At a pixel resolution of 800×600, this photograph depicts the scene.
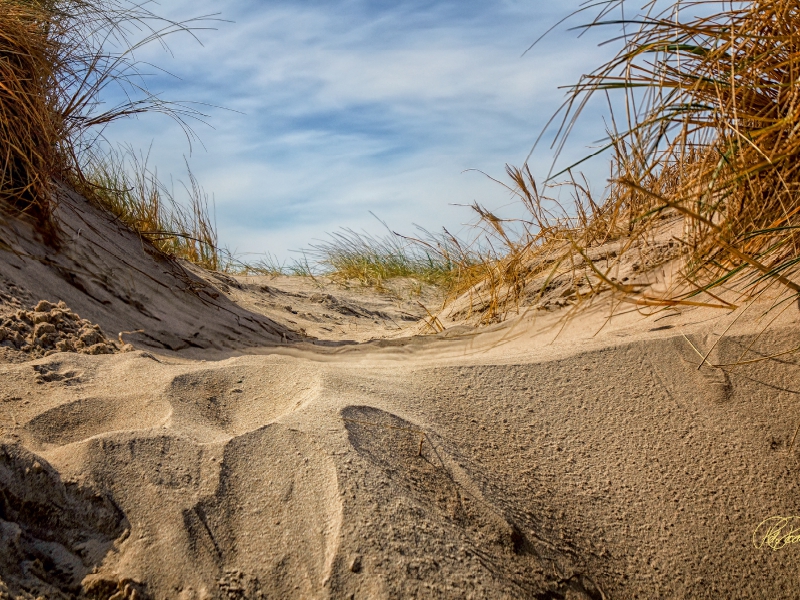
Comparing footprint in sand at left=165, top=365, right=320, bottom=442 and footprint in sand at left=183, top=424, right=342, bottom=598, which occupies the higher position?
footprint in sand at left=165, top=365, right=320, bottom=442

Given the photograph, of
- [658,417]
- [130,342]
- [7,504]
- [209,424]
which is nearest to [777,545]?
[658,417]

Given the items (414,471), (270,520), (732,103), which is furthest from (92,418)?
(732,103)

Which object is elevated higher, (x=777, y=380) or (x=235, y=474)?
(x=235, y=474)

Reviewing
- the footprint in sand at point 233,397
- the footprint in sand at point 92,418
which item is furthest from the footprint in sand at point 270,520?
the footprint in sand at point 92,418

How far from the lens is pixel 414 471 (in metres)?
1.67

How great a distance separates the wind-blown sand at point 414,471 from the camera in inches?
54.6

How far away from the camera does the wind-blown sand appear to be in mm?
1388

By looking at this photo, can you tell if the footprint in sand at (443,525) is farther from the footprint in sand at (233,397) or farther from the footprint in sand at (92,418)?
the footprint in sand at (92,418)

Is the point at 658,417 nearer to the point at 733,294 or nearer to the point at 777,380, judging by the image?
the point at 777,380

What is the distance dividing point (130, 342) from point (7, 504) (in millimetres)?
1387

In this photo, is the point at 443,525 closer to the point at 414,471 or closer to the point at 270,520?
the point at 414,471

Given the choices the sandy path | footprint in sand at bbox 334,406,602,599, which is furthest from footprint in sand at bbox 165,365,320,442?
footprint in sand at bbox 334,406,602,599

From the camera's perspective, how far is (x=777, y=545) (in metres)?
1.70

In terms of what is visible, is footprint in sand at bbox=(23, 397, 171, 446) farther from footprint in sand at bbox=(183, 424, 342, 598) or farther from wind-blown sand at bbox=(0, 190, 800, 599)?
footprint in sand at bbox=(183, 424, 342, 598)
